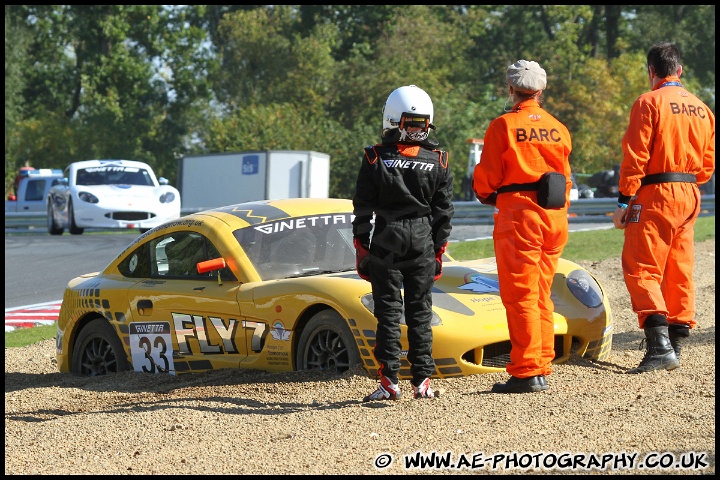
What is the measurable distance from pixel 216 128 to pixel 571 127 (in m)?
15.3

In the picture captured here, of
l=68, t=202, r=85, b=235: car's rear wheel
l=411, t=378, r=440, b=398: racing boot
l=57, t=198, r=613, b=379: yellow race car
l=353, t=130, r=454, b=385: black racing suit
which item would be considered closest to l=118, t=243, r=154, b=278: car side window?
l=57, t=198, r=613, b=379: yellow race car

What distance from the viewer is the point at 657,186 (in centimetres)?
702

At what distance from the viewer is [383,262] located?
627 cm

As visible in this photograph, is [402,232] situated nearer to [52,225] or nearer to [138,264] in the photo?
[138,264]

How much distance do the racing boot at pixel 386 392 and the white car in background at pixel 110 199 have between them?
1792cm

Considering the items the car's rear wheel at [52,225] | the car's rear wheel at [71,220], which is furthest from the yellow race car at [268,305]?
the car's rear wheel at [52,225]

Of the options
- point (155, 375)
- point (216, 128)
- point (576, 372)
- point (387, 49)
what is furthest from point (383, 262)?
point (387, 49)

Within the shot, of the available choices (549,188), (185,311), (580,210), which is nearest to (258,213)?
(185,311)

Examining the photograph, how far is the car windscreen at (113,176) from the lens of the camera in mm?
24922

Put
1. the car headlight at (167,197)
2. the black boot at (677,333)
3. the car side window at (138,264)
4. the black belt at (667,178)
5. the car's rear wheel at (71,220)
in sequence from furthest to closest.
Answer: the car's rear wheel at (71,220)
the car headlight at (167,197)
the car side window at (138,264)
the black boot at (677,333)
the black belt at (667,178)

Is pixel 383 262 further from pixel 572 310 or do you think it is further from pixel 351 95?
pixel 351 95

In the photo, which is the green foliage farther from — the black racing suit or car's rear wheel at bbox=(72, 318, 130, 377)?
the black racing suit

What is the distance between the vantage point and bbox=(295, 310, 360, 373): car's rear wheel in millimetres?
6891

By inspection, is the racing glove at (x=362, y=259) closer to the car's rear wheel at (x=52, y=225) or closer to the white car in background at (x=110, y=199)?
the white car in background at (x=110, y=199)
